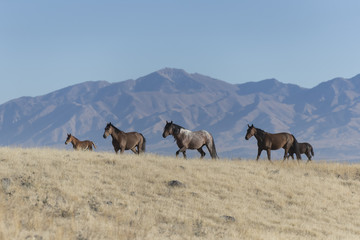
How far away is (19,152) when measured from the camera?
2352cm

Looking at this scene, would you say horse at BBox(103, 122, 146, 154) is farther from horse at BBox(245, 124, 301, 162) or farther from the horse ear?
horse at BBox(245, 124, 301, 162)

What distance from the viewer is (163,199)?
1784cm

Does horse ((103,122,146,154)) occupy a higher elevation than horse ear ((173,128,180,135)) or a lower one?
lower

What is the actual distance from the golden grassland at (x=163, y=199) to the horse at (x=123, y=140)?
1380mm

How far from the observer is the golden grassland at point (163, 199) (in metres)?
14.2

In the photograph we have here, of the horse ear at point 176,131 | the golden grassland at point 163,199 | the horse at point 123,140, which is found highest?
the horse ear at point 176,131

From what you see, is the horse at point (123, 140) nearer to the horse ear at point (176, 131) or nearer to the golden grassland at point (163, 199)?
the golden grassland at point (163, 199)

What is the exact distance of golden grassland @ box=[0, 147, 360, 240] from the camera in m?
14.2

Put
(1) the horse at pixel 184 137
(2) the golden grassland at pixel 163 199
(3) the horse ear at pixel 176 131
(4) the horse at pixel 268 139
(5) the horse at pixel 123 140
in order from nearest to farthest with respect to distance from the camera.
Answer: (2) the golden grassland at pixel 163 199
(5) the horse at pixel 123 140
(1) the horse at pixel 184 137
(3) the horse ear at pixel 176 131
(4) the horse at pixel 268 139

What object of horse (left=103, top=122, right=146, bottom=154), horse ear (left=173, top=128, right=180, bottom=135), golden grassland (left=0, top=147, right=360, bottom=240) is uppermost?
horse ear (left=173, top=128, right=180, bottom=135)

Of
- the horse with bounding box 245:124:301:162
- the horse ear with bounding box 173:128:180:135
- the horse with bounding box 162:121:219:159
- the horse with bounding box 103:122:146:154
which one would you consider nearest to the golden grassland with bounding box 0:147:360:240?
the horse with bounding box 162:121:219:159

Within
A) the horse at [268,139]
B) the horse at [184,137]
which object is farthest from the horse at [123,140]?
the horse at [268,139]

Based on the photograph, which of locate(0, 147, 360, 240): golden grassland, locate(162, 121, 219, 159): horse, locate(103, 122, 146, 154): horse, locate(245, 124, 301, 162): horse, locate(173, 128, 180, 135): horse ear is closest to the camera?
locate(0, 147, 360, 240): golden grassland

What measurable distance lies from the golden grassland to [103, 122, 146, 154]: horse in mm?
1380
